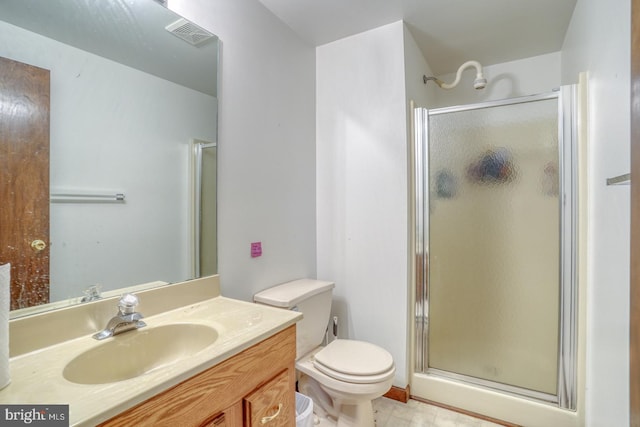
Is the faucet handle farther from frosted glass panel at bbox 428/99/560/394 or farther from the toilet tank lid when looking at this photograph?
frosted glass panel at bbox 428/99/560/394

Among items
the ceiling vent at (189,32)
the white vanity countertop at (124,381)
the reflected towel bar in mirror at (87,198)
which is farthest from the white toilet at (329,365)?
the ceiling vent at (189,32)

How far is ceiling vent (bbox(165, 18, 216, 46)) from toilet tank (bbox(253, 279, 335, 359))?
124 centimetres

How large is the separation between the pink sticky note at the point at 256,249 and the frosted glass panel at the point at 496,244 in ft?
3.52

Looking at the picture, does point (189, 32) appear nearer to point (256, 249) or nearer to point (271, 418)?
point (256, 249)

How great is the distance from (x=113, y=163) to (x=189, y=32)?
68 centimetres

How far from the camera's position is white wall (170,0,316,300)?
1.44 metres

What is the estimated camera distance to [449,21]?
1.87 metres

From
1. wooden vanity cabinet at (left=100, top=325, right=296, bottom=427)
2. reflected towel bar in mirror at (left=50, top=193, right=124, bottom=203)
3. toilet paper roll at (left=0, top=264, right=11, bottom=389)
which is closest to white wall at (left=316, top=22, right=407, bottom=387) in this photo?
wooden vanity cabinet at (left=100, top=325, right=296, bottom=427)

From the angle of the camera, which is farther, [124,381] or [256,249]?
[256,249]

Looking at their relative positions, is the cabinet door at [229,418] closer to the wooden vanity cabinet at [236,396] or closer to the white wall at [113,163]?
the wooden vanity cabinet at [236,396]

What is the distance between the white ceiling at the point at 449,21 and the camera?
5.60 ft

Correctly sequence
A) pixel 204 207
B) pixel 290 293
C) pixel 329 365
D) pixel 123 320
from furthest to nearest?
pixel 290 293 < pixel 329 365 < pixel 204 207 < pixel 123 320

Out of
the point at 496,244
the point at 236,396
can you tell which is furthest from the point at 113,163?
the point at 496,244

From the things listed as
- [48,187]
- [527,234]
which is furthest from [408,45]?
[48,187]
